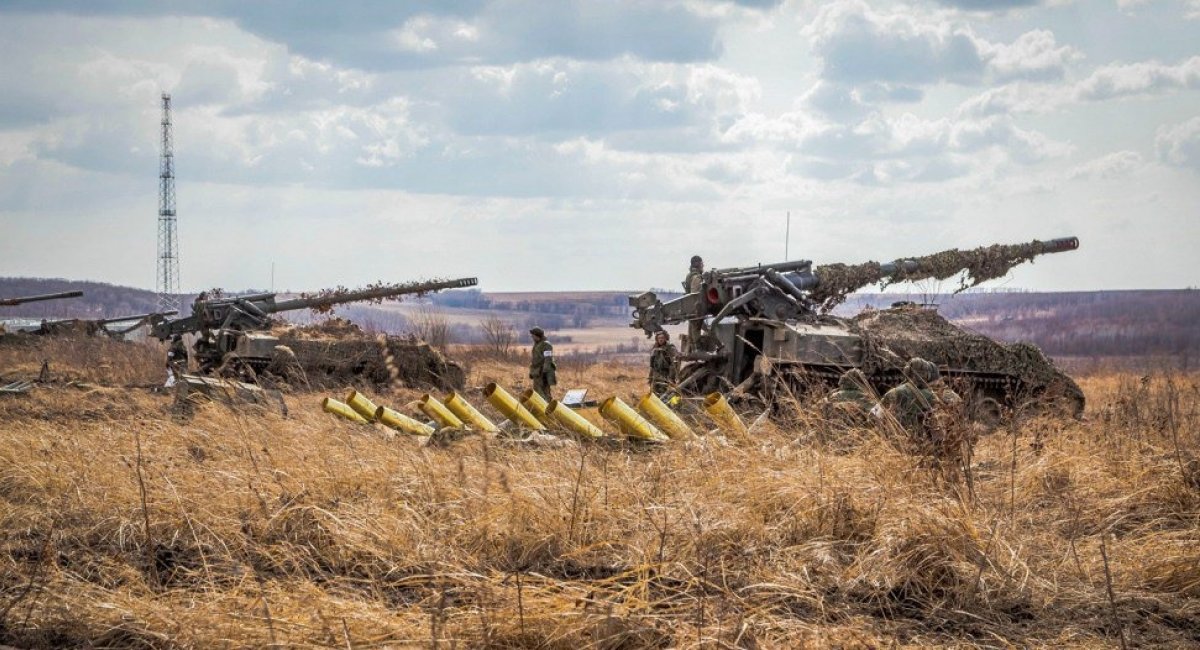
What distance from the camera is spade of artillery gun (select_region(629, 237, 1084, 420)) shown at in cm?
1517

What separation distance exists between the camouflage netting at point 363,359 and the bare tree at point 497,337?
8782 millimetres

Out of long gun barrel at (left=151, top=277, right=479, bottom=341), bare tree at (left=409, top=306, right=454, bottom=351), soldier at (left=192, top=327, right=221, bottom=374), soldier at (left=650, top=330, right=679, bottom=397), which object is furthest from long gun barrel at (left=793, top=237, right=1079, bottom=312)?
bare tree at (left=409, top=306, right=454, bottom=351)

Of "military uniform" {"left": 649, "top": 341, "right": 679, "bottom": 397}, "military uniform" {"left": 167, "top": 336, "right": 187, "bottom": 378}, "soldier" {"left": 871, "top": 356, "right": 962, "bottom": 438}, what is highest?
"soldier" {"left": 871, "top": 356, "right": 962, "bottom": 438}

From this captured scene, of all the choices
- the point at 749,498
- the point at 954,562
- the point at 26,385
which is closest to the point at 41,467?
the point at 749,498

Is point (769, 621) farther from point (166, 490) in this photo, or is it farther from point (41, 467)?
point (41, 467)

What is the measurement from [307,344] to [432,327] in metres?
9.64

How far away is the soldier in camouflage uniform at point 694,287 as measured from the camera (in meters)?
17.4

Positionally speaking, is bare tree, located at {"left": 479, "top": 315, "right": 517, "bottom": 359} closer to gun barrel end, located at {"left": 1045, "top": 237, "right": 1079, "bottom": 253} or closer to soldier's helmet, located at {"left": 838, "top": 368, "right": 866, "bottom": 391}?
gun barrel end, located at {"left": 1045, "top": 237, "right": 1079, "bottom": 253}

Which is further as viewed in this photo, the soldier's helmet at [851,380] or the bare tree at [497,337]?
the bare tree at [497,337]

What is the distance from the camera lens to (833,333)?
605 inches

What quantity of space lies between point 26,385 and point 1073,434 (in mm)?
16348

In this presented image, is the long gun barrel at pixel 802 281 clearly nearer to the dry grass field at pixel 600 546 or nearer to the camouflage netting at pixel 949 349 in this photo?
the camouflage netting at pixel 949 349

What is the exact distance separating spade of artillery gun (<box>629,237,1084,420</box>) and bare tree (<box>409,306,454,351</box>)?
48.0ft

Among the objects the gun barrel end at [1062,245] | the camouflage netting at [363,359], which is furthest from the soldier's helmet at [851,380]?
the camouflage netting at [363,359]
